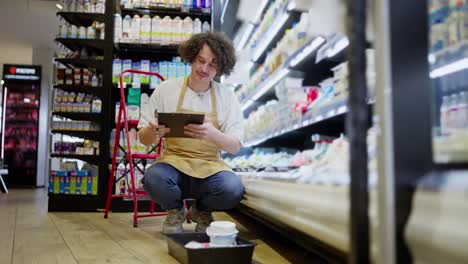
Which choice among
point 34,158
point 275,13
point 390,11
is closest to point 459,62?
point 390,11

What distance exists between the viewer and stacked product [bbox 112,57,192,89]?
4320 millimetres

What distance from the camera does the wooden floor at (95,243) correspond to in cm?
201

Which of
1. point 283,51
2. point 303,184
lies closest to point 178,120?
point 303,184

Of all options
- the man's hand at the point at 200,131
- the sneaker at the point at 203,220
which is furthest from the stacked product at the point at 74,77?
the man's hand at the point at 200,131

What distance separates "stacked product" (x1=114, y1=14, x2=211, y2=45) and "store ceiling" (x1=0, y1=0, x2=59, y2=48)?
4105mm

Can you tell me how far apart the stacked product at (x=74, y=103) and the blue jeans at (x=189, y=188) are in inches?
75.4

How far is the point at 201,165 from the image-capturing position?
2.55 metres

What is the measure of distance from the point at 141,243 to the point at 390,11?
199 centimetres

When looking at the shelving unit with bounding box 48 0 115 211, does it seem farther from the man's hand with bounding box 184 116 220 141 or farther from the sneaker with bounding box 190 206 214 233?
the man's hand with bounding box 184 116 220 141

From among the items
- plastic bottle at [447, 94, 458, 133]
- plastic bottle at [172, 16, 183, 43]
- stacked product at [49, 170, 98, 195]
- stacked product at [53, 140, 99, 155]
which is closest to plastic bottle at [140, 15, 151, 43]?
plastic bottle at [172, 16, 183, 43]

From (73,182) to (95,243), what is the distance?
1.93m

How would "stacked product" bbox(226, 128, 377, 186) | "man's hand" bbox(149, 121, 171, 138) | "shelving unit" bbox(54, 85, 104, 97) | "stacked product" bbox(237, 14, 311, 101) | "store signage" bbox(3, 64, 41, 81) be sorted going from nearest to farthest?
"stacked product" bbox(226, 128, 377, 186) < "man's hand" bbox(149, 121, 171, 138) < "stacked product" bbox(237, 14, 311, 101) < "shelving unit" bbox(54, 85, 104, 97) < "store signage" bbox(3, 64, 41, 81)

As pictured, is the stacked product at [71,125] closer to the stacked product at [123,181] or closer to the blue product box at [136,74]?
the stacked product at [123,181]

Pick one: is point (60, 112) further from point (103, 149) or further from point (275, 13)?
point (275, 13)
